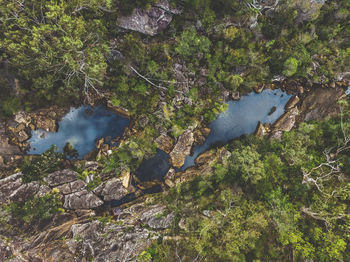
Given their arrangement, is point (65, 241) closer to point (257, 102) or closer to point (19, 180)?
point (19, 180)

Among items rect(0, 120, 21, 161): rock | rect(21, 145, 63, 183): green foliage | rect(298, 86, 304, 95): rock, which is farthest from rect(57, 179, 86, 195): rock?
rect(298, 86, 304, 95): rock

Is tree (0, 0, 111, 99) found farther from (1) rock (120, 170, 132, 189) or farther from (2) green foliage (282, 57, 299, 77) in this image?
(2) green foliage (282, 57, 299, 77)

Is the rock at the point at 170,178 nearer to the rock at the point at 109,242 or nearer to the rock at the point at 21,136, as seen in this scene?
the rock at the point at 109,242

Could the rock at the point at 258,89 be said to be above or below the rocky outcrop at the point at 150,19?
below

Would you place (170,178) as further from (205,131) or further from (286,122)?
(286,122)

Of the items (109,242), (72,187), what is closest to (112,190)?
(72,187)

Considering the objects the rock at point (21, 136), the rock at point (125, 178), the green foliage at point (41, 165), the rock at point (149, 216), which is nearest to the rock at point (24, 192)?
the green foliage at point (41, 165)
